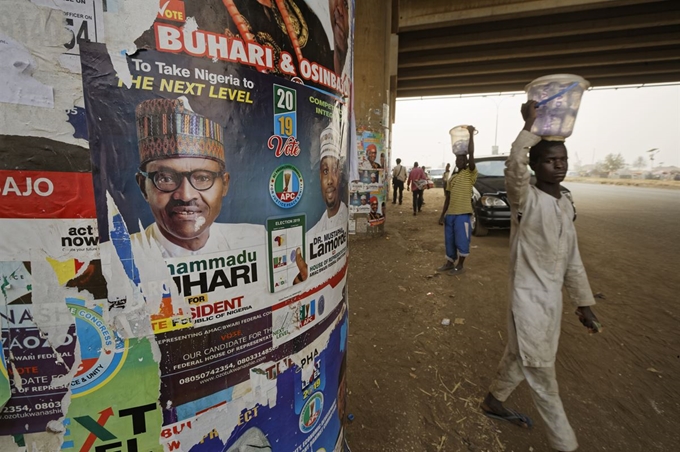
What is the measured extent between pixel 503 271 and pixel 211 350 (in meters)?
6.17

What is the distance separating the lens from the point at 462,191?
18.8 ft

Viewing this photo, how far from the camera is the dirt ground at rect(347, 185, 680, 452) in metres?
2.58

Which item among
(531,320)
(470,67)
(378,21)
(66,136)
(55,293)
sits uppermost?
(470,67)

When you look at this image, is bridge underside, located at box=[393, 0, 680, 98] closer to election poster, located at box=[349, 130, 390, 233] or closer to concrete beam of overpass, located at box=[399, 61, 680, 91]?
concrete beam of overpass, located at box=[399, 61, 680, 91]

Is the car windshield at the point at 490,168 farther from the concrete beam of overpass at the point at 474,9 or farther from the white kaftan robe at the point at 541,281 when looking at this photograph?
the white kaftan robe at the point at 541,281

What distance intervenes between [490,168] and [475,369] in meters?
7.73

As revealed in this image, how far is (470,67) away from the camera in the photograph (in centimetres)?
1950

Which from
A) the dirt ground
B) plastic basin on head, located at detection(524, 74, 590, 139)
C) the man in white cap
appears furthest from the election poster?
the man in white cap

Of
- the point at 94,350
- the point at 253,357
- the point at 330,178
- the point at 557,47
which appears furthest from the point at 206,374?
the point at 557,47

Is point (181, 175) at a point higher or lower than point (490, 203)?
higher

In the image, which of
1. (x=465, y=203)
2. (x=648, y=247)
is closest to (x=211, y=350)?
(x=465, y=203)

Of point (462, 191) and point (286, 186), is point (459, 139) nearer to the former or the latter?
point (462, 191)

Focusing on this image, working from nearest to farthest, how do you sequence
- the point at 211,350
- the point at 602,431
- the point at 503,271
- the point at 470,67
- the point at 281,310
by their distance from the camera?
the point at 211,350 < the point at 281,310 < the point at 602,431 < the point at 503,271 < the point at 470,67

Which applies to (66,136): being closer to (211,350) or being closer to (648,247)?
(211,350)
